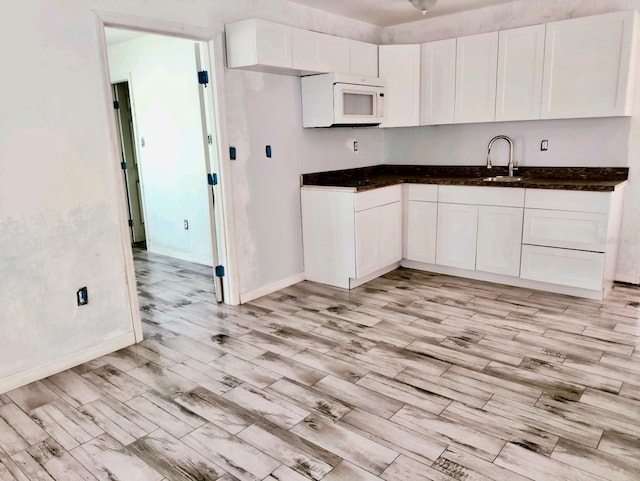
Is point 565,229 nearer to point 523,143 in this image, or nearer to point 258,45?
Result: point 523,143

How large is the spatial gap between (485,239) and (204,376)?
2.75 meters

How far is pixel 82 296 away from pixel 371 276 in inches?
101

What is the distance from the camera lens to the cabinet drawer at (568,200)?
3646 millimetres

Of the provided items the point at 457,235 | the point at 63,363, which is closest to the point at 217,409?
the point at 63,363

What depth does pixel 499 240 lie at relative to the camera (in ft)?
13.7

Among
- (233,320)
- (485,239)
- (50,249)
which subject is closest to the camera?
(50,249)

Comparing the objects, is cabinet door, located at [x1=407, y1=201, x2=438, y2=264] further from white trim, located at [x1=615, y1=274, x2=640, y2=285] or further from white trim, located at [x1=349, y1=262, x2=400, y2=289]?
white trim, located at [x1=615, y1=274, x2=640, y2=285]

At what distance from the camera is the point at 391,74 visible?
4664mm

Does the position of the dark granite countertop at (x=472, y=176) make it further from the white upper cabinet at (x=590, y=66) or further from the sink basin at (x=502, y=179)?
the white upper cabinet at (x=590, y=66)

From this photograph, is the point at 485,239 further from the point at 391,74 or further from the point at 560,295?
the point at 391,74

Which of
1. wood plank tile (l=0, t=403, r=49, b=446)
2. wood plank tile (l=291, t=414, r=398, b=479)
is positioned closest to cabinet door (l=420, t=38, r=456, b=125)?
wood plank tile (l=291, t=414, r=398, b=479)

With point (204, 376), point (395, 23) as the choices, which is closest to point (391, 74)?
point (395, 23)

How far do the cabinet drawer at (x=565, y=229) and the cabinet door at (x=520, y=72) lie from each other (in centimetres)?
90

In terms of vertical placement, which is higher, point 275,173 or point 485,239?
point 275,173
